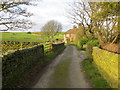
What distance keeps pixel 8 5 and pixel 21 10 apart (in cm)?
123

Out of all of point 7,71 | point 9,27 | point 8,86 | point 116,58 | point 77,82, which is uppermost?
point 9,27

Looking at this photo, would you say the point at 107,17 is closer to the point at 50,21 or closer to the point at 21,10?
the point at 21,10

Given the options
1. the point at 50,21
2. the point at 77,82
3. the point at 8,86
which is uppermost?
the point at 50,21

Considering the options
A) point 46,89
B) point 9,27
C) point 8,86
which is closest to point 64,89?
point 46,89

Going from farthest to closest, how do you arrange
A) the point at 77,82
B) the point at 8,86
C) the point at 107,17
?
the point at 107,17 → the point at 77,82 → the point at 8,86

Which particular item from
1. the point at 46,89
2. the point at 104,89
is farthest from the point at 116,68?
the point at 46,89

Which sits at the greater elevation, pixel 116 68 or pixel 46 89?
pixel 116 68

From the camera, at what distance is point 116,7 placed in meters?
5.43

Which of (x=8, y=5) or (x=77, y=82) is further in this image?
(x=8, y=5)

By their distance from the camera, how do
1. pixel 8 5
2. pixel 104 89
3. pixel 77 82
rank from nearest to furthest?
pixel 104 89
pixel 77 82
pixel 8 5

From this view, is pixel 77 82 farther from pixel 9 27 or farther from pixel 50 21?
pixel 50 21

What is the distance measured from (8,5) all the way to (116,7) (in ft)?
30.9

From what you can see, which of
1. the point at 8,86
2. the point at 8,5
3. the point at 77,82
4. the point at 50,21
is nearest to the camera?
the point at 8,86

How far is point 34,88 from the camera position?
5410mm
